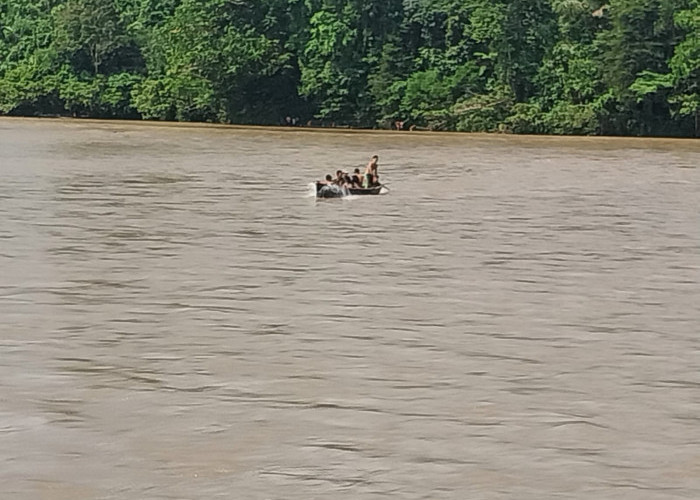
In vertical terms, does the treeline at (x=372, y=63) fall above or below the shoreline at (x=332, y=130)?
above

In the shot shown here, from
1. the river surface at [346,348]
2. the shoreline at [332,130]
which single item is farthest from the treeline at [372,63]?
the river surface at [346,348]

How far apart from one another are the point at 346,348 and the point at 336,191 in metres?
14.3

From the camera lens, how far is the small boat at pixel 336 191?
26.1 m

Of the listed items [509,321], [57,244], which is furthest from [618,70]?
[509,321]

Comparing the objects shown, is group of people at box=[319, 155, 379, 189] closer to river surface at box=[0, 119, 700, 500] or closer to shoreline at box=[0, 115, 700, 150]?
river surface at box=[0, 119, 700, 500]

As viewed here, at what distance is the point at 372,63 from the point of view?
60062 mm

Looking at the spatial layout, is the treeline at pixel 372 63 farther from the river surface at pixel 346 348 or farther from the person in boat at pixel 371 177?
the river surface at pixel 346 348

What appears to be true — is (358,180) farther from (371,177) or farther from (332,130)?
(332,130)

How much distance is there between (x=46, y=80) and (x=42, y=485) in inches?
2319

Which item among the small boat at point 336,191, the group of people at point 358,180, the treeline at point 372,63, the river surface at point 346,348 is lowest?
the river surface at point 346,348

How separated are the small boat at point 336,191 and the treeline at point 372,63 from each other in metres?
27.0

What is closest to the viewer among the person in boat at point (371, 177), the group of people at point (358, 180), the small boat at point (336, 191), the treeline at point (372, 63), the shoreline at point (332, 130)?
the small boat at point (336, 191)

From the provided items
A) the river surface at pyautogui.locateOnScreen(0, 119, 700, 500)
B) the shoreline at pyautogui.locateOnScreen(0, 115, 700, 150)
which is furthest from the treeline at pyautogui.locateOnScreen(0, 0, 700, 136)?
the river surface at pyautogui.locateOnScreen(0, 119, 700, 500)

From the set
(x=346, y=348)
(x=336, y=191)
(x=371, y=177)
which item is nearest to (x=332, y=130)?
(x=371, y=177)
